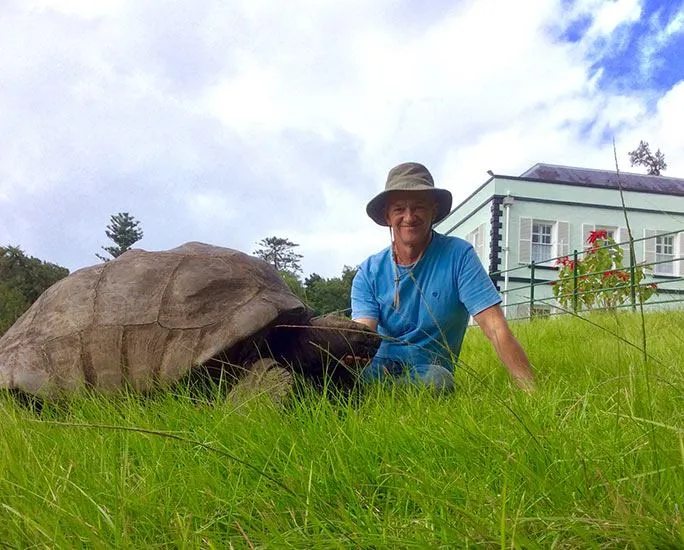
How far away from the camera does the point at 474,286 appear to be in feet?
11.0

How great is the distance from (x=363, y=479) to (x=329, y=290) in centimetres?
4455

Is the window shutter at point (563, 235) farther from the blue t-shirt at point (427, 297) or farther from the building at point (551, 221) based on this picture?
the blue t-shirt at point (427, 297)

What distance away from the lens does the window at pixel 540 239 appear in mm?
20906

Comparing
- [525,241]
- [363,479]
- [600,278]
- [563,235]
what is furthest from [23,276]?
[363,479]

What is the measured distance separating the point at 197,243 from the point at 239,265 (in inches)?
16.8

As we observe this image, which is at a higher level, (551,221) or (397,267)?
(551,221)

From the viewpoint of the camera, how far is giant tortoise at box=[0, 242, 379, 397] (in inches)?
118

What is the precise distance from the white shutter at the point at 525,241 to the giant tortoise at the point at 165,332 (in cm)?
1860

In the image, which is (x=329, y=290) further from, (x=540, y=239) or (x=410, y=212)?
(x=410, y=212)

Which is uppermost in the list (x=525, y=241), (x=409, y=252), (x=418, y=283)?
(x=525, y=241)

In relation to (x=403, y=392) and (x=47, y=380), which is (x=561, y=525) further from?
(x=47, y=380)

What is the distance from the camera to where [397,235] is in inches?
142

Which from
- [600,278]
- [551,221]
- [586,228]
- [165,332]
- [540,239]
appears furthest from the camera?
[540,239]

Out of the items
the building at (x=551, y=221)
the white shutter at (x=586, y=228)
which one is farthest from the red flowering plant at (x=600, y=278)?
the white shutter at (x=586, y=228)
